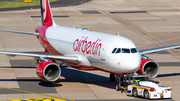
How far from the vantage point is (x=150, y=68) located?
37.4 meters

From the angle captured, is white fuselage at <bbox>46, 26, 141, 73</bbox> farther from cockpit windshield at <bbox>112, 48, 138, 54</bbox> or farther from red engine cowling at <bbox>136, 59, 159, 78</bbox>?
red engine cowling at <bbox>136, 59, 159, 78</bbox>

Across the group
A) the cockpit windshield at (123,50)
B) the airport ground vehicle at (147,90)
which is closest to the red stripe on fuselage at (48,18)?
the cockpit windshield at (123,50)

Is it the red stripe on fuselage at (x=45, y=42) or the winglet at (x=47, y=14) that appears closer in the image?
the red stripe on fuselage at (x=45, y=42)

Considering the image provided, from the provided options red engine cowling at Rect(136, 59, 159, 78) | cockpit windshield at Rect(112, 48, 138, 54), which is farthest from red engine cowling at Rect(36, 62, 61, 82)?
red engine cowling at Rect(136, 59, 159, 78)

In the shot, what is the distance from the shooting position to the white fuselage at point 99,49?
32.3m

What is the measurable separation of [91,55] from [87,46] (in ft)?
3.73

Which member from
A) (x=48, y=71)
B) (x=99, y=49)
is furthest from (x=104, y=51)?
(x=48, y=71)

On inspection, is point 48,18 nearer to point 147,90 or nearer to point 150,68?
point 150,68

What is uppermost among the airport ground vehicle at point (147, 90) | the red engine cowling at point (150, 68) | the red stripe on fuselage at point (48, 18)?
the red stripe on fuselage at point (48, 18)

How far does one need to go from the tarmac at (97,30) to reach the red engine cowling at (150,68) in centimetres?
167

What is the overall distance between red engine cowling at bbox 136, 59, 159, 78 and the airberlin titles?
4.84 metres

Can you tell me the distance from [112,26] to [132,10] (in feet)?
58.0

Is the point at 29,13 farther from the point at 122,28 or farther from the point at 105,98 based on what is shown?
the point at 105,98

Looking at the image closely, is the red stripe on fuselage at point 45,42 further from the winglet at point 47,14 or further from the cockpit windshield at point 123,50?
the cockpit windshield at point 123,50
